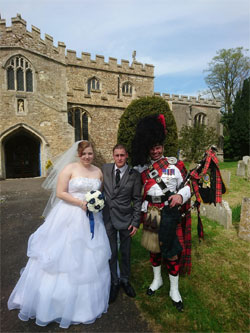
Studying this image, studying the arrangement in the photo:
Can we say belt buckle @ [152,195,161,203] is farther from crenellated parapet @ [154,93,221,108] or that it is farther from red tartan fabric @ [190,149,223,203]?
crenellated parapet @ [154,93,221,108]

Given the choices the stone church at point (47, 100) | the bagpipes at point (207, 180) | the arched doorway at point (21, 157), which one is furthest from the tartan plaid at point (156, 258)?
the arched doorway at point (21, 157)

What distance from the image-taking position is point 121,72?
19984mm

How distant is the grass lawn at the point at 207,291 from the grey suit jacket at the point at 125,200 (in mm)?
1125

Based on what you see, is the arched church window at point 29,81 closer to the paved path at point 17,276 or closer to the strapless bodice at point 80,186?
the paved path at point 17,276

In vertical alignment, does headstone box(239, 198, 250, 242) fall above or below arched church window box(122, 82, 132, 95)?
below

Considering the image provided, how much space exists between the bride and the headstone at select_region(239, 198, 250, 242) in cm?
340

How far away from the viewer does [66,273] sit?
2.36 m

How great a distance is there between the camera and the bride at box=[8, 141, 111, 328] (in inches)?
90.3

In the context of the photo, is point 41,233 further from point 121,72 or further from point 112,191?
point 121,72

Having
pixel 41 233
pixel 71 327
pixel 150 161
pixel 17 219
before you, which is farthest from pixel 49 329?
pixel 17 219

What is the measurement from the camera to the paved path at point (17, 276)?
7.49 feet

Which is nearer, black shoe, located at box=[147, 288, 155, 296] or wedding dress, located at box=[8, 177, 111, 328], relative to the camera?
wedding dress, located at box=[8, 177, 111, 328]

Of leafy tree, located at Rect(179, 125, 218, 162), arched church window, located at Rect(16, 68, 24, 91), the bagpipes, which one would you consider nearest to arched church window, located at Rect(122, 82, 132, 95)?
leafy tree, located at Rect(179, 125, 218, 162)

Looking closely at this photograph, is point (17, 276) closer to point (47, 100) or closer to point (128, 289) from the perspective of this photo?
point (128, 289)
